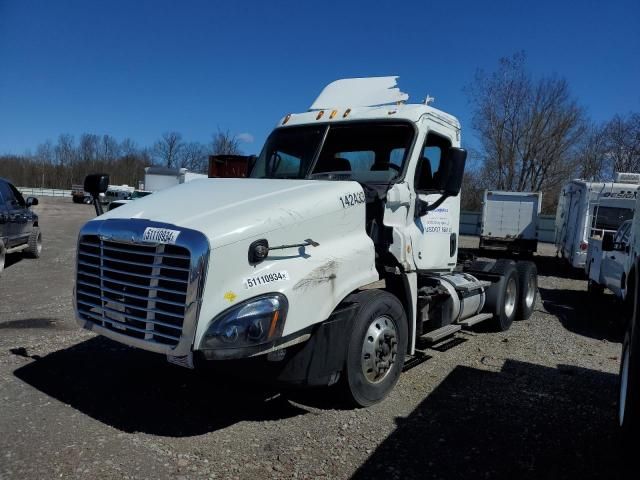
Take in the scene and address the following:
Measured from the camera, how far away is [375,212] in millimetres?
4645

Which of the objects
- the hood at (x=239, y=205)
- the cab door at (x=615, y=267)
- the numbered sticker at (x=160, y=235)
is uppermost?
the hood at (x=239, y=205)

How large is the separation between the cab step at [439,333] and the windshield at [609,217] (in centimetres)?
1095

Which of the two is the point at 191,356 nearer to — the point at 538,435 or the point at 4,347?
the point at 538,435

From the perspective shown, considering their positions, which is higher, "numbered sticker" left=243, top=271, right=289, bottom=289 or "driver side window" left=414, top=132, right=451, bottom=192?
"driver side window" left=414, top=132, right=451, bottom=192

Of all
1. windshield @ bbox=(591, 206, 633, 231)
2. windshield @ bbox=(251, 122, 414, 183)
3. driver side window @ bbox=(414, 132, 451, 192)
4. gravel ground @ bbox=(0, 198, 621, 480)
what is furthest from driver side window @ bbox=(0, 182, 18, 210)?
windshield @ bbox=(591, 206, 633, 231)

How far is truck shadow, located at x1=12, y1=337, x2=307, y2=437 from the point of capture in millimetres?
3982

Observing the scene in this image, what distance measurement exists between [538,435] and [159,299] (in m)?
3.14

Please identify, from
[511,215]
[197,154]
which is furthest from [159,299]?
[197,154]

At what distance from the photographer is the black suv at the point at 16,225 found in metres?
10.4

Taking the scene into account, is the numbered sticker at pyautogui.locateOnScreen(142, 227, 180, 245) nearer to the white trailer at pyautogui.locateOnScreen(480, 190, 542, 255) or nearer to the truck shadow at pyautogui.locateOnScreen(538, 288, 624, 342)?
the truck shadow at pyautogui.locateOnScreen(538, 288, 624, 342)

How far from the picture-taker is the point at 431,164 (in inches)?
211

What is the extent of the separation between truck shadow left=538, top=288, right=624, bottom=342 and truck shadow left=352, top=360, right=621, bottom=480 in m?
2.82

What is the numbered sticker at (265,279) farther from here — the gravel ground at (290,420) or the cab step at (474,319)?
the cab step at (474,319)

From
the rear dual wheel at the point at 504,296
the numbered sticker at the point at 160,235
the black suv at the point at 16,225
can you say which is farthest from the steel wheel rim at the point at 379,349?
the black suv at the point at 16,225
